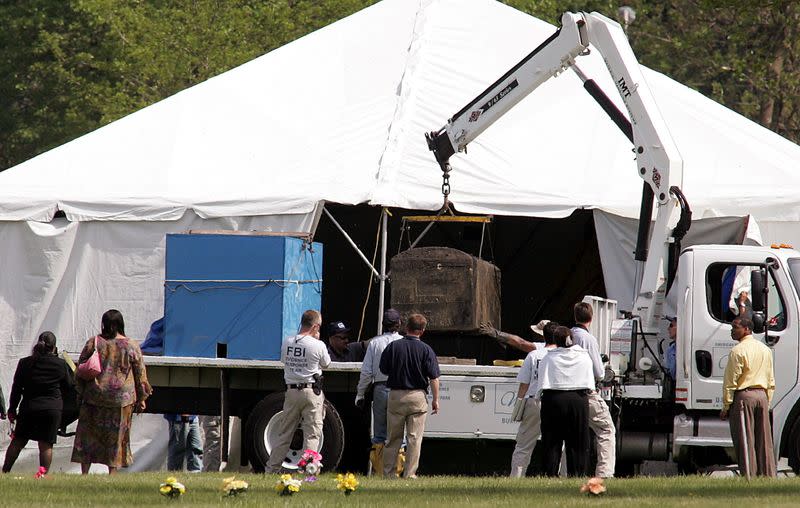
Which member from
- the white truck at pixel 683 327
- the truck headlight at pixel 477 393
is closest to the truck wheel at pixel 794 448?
the white truck at pixel 683 327

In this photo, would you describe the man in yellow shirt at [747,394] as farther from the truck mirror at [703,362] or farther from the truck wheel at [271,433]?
the truck wheel at [271,433]

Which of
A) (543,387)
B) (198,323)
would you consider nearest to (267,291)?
(198,323)

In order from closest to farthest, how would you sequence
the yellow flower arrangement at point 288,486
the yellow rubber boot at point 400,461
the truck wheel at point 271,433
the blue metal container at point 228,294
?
1. the yellow flower arrangement at point 288,486
2. the yellow rubber boot at point 400,461
3. the truck wheel at point 271,433
4. the blue metal container at point 228,294

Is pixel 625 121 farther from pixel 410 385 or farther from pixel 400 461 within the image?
pixel 400 461

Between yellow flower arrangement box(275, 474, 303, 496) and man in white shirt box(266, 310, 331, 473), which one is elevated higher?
man in white shirt box(266, 310, 331, 473)

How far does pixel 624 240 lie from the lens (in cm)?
1714

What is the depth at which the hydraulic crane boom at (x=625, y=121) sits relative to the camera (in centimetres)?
1508

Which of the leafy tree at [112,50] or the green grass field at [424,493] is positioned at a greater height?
the leafy tree at [112,50]

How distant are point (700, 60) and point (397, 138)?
2086cm

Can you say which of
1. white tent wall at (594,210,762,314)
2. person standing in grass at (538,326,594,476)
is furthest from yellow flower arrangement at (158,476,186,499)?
white tent wall at (594,210,762,314)

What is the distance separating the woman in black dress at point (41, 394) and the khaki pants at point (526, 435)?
4.62 meters

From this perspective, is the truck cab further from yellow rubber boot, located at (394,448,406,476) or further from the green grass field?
yellow rubber boot, located at (394,448,406,476)

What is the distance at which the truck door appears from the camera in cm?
1413

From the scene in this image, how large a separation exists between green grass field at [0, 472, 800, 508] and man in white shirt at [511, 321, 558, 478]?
1.03m
